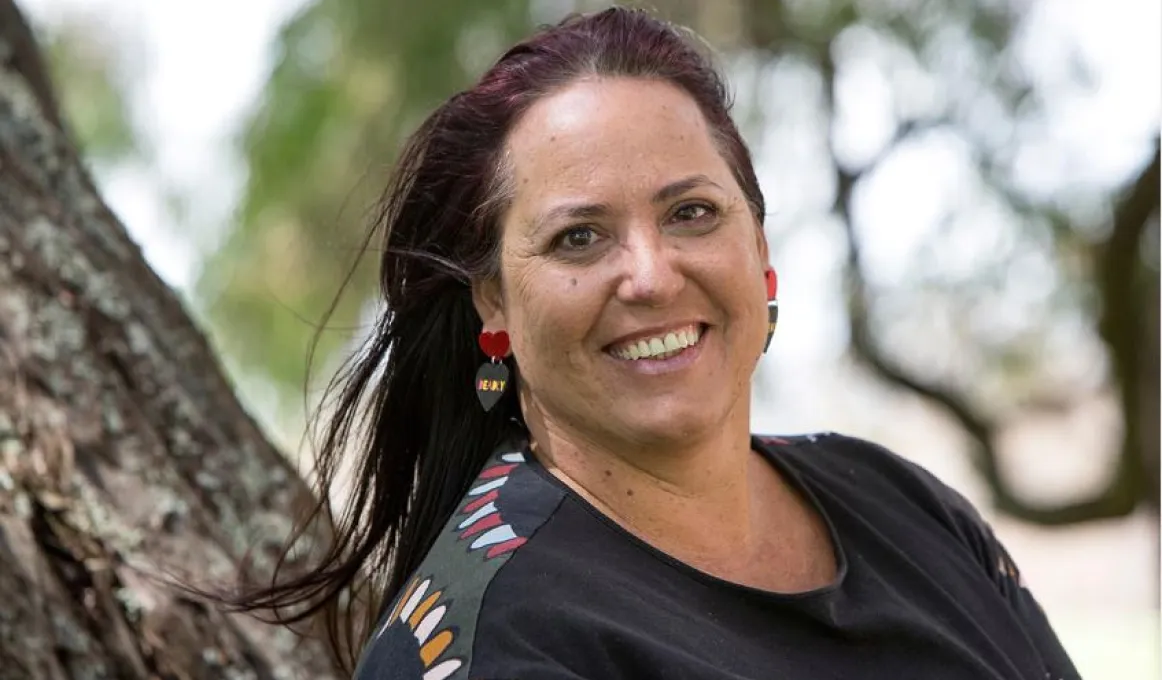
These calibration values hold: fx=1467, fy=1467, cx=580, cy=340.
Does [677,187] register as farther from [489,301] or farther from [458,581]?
[458,581]

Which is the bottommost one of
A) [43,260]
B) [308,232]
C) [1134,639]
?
[1134,639]

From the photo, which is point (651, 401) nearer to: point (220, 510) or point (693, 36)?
point (693, 36)

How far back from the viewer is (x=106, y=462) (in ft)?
7.24

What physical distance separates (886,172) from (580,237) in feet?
13.8

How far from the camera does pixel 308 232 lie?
5.61 metres

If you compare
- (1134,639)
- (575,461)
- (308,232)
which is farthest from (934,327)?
(575,461)

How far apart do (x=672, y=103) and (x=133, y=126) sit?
19.4 feet

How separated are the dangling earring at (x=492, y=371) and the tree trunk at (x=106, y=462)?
1.87 feet

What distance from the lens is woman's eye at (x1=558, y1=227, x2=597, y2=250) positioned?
1.77 m

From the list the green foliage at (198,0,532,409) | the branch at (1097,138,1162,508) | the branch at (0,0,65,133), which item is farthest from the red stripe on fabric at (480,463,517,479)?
the branch at (1097,138,1162,508)

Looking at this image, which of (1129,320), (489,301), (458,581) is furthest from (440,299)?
(1129,320)

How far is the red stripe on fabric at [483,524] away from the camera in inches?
66.9

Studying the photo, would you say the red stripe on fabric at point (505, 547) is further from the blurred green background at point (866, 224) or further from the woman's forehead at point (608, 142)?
the blurred green background at point (866, 224)

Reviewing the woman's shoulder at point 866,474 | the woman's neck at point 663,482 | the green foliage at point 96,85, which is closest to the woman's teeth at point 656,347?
the woman's neck at point 663,482
